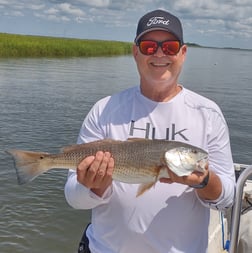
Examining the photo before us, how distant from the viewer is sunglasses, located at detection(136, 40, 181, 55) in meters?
2.62

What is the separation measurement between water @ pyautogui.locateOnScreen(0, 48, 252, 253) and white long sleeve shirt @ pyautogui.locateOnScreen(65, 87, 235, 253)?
15.9 feet

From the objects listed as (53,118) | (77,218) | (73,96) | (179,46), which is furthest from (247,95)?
(179,46)

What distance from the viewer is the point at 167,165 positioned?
97.1 inches

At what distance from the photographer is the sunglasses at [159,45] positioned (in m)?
2.62

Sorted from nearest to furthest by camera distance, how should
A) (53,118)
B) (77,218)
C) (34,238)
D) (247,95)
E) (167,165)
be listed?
(167,165) < (34,238) < (77,218) < (53,118) < (247,95)

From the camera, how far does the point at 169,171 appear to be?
7.99 feet

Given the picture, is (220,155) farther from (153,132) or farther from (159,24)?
(159,24)

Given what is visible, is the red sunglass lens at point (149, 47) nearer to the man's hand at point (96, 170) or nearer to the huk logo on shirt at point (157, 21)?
the huk logo on shirt at point (157, 21)

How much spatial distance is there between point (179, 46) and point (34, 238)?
18.5ft

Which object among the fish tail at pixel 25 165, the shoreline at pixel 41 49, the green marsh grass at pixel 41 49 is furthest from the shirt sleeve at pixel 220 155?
the green marsh grass at pixel 41 49

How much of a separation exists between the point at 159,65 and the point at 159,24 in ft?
0.81

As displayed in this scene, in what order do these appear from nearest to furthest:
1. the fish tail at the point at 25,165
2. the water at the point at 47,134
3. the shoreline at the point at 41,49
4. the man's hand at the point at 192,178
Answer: the man's hand at the point at 192,178
the fish tail at the point at 25,165
the water at the point at 47,134
the shoreline at the point at 41,49

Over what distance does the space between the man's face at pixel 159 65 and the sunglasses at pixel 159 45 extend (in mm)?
19

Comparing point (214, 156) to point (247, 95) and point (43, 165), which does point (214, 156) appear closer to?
point (43, 165)
